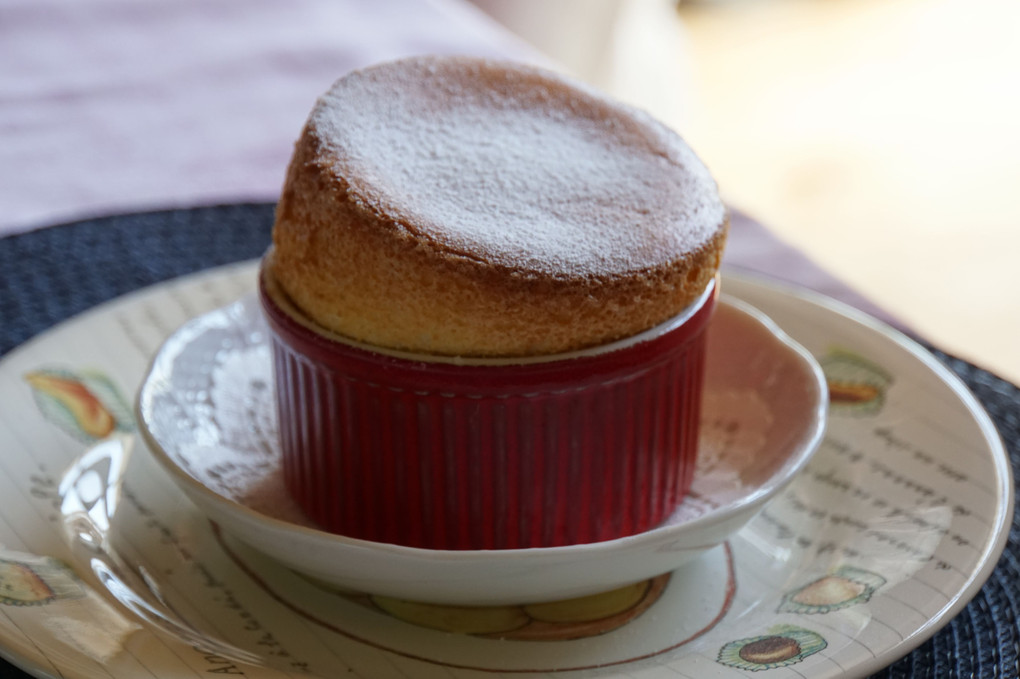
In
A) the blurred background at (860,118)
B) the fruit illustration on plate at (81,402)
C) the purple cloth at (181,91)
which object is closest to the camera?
the fruit illustration on plate at (81,402)

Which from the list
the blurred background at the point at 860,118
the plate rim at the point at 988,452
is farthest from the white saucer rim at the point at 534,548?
the blurred background at the point at 860,118

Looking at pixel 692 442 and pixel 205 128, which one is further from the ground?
pixel 692 442

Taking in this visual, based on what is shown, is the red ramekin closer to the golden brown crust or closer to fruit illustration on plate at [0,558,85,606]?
the golden brown crust

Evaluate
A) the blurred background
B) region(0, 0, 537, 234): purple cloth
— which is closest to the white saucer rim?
region(0, 0, 537, 234): purple cloth

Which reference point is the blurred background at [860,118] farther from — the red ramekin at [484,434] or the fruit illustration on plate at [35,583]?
the fruit illustration on plate at [35,583]

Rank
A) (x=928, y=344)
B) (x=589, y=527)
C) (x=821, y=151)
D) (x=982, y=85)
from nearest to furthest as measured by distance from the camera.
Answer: (x=589, y=527) → (x=928, y=344) → (x=821, y=151) → (x=982, y=85)

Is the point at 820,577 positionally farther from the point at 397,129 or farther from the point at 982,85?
the point at 982,85

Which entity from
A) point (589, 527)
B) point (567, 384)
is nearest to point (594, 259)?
point (567, 384)
